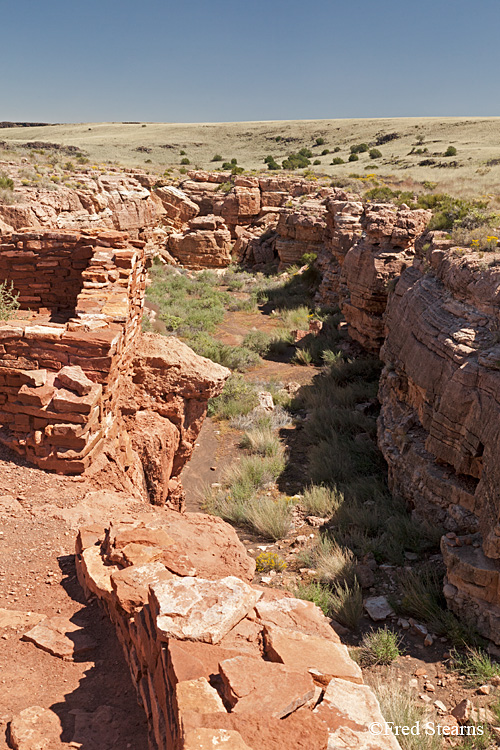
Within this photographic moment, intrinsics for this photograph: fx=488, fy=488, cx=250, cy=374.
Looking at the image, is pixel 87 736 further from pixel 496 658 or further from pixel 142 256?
pixel 142 256

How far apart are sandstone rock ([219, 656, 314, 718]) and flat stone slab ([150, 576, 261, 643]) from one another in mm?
226

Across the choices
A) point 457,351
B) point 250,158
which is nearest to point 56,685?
point 457,351

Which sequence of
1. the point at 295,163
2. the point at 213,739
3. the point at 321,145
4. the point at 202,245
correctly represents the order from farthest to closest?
the point at 321,145 < the point at 295,163 < the point at 202,245 < the point at 213,739

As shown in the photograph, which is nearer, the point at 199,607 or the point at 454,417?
the point at 199,607

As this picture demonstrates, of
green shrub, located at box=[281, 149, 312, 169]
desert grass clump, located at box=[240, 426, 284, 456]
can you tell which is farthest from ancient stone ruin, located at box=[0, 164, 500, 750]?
green shrub, located at box=[281, 149, 312, 169]

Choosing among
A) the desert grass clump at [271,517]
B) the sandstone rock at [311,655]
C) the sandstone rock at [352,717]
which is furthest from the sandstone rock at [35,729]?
the desert grass clump at [271,517]

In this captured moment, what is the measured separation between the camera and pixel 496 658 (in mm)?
4625

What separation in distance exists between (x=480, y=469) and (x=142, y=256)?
18.1 ft

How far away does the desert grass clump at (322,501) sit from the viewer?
7.32 m

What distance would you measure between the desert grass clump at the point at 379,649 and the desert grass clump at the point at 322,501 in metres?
2.58

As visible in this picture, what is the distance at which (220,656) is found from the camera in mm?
2002

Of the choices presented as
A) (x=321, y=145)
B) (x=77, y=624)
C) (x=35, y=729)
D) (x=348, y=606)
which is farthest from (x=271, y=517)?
(x=321, y=145)

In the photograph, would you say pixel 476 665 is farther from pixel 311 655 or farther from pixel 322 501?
A: pixel 322 501

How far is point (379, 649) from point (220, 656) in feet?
10.4
